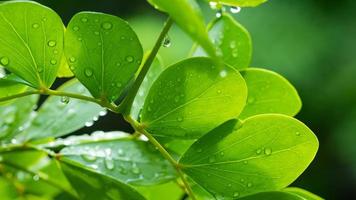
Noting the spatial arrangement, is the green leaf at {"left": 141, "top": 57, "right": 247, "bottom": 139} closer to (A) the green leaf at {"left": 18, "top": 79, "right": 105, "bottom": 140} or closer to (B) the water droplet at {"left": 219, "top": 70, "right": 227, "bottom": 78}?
(B) the water droplet at {"left": 219, "top": 70, "right": 227, "bottom": 78}

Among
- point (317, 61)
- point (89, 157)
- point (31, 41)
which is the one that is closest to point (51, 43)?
point (31, 41)

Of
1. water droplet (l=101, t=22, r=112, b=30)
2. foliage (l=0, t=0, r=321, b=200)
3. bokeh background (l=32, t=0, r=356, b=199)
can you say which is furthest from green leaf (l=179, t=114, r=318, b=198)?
bokeh background (l=32, t=0, r=356, b=199)

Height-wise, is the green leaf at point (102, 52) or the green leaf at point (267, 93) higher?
the green leaf at point (102, 52)

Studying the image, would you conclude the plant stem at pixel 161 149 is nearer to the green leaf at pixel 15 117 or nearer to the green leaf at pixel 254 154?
the green leaf at pixel 254 154

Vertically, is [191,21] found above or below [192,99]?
above

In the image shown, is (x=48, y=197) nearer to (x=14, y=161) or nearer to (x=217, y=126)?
(x=14, y=161)

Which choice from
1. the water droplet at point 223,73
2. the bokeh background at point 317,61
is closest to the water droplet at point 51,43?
the water droplet at point 223,73

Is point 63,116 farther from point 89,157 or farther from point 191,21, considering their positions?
point 191,21
